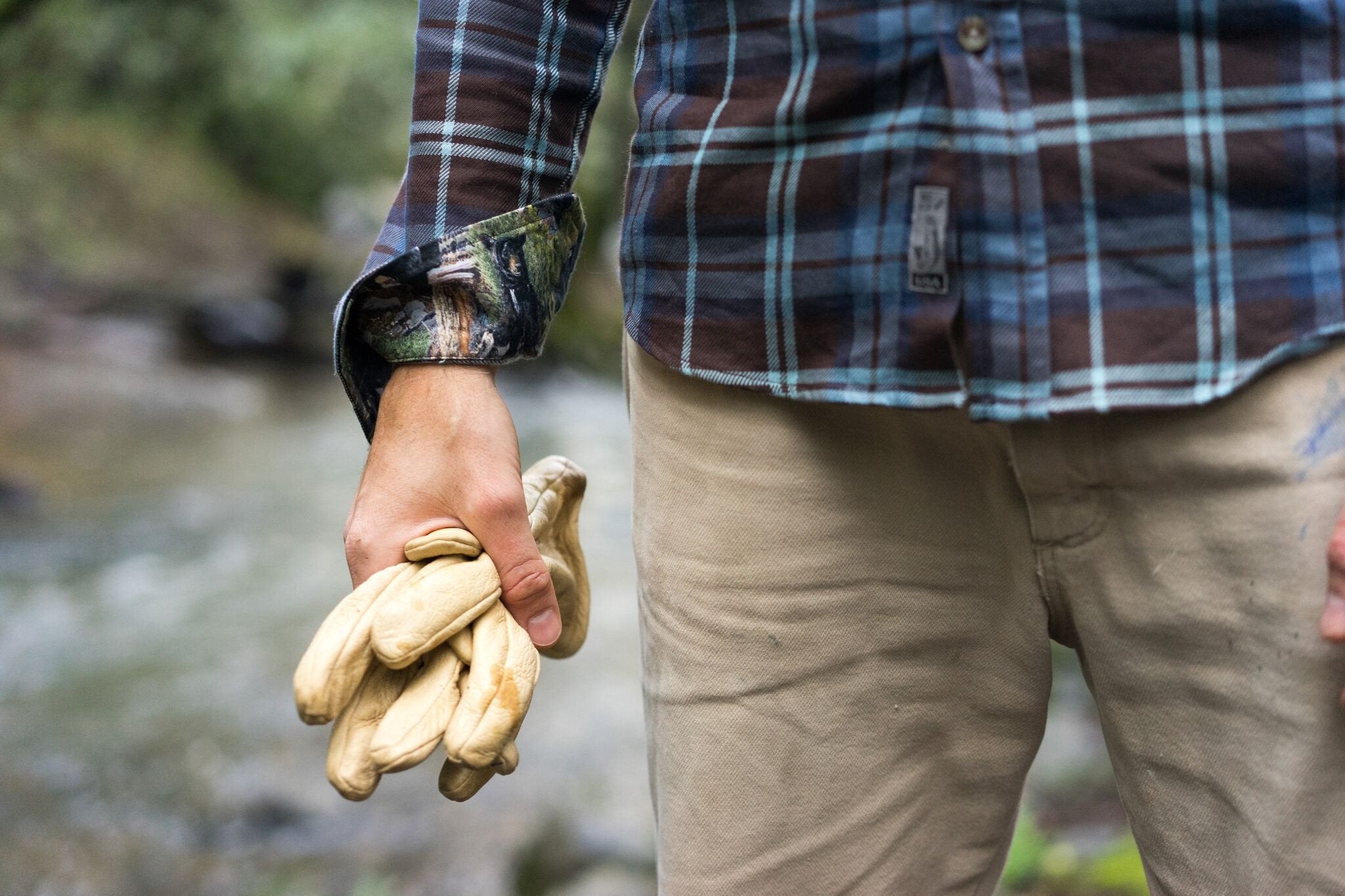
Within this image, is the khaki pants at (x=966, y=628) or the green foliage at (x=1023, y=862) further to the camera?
the green foliage at (x=1023, y=862)

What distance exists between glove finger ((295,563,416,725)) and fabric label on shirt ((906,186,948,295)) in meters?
0.46

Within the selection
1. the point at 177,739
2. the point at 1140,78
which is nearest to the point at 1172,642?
the point at 1140,78

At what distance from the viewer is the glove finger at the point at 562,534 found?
1.05 metres

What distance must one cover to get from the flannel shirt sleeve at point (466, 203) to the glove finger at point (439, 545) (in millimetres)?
145

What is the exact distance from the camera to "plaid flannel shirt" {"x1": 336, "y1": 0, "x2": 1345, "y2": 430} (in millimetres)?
727

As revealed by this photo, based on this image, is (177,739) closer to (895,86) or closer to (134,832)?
(134,832)

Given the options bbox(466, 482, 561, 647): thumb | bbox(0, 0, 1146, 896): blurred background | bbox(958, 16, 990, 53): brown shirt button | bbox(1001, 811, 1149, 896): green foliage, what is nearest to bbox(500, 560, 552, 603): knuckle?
bbox(466, 482, 561, 647): thumb

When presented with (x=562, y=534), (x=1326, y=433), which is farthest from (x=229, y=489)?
(x=1326, y=433)

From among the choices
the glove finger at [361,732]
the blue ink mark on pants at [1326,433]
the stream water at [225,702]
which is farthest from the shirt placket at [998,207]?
the stream water at [225,702]

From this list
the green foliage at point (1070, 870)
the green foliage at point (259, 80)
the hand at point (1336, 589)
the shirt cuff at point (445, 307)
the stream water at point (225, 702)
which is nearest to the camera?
the hand at point (1336, 589)

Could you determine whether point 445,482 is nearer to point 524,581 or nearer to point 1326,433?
point 524,581

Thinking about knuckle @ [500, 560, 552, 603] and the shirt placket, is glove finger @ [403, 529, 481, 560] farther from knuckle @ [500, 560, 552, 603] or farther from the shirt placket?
the shirt placket

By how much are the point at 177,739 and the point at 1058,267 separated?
361 centimetres

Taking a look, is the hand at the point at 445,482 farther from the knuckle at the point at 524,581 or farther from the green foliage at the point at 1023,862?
the green foliage at the point at 1023,862
